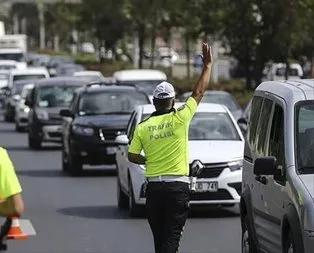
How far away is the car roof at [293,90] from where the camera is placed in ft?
35.0

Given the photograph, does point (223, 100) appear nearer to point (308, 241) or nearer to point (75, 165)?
point (75, 165)

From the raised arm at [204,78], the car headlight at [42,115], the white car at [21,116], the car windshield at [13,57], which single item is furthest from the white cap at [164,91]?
the car windshield at [13,57]

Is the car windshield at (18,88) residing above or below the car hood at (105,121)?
below

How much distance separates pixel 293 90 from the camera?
10.8 metres

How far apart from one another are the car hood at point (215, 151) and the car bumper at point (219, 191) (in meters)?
0.20

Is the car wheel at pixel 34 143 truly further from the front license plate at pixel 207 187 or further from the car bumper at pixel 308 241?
the car bumper at pixel 308 241

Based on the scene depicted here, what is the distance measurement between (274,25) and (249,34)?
7.94 ft

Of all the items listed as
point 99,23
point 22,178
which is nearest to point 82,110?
point 22,178

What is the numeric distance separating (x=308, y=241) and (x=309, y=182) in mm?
611

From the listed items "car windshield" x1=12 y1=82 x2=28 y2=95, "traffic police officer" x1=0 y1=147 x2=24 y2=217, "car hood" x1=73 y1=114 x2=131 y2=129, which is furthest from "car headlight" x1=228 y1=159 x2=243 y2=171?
"car windshield" x1=12 y1=82 x2=28 y2=95

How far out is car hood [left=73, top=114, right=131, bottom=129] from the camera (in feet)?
77.2

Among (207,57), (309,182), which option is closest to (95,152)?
(207,57)

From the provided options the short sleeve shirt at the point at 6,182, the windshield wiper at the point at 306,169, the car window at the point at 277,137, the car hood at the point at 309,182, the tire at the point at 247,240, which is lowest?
the tire at the point at 247,240

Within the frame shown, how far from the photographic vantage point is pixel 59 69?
6212 cm
